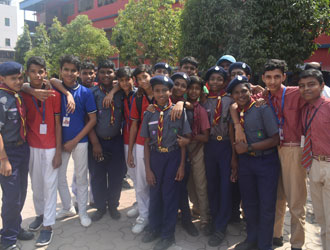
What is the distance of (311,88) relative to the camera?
2.57 m

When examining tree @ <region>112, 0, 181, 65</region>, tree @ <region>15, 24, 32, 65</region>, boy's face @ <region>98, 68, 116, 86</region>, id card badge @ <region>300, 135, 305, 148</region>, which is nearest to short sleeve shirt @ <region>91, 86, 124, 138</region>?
boy's face @ <region>98, 68, 116, 86</region>

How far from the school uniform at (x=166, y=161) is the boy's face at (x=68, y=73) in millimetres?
1093

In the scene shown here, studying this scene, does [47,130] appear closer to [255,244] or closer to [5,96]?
[5,96]

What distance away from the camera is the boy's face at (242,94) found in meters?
2.86

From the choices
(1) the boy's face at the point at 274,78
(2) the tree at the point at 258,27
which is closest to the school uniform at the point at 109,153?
(1) the boy's face at the point at 274,78

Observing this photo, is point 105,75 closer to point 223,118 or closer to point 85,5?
point 223,118

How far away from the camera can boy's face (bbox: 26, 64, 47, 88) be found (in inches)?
122

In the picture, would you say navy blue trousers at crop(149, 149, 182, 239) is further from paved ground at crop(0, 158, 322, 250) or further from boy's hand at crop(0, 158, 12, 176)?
boy's hand at crop(0, 158, 12, 176)

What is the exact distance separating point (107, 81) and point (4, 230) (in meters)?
2.14

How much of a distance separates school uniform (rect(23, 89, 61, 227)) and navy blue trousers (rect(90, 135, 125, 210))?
0.57 meters

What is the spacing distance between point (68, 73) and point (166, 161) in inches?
65.2

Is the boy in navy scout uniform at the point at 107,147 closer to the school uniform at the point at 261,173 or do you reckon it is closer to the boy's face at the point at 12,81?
the boy's face at the point at 12,81

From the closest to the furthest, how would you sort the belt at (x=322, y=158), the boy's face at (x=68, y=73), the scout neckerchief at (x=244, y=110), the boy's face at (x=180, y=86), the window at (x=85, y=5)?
the belt at (x=322, y=158), the scout neckerchief at (x=244, y=110), the boy's face at (x=180, y=86), the boy's face at (x=68, y=73), the window at (x=85, y=5)

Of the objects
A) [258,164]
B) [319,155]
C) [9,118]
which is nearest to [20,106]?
[9,118]
